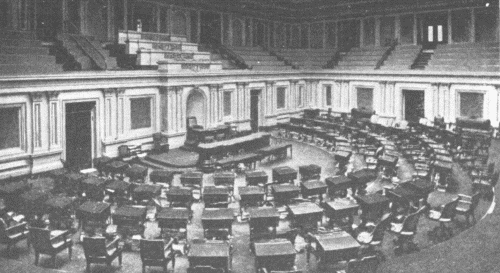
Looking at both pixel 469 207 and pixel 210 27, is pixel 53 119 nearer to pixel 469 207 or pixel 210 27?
pixel 469 207

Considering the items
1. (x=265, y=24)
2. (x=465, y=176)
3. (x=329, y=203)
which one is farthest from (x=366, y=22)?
(x=329, y=203)

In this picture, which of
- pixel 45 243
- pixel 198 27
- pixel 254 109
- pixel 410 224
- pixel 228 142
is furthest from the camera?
pixel 198 27

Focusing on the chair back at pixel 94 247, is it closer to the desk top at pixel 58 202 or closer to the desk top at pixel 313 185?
the desk top at pixel 58 202

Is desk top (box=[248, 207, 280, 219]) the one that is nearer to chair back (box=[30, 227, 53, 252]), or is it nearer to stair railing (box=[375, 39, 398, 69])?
chair back (box=[30, 227, 53, 252])

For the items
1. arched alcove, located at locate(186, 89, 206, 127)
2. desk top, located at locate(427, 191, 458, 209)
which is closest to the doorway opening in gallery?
arched alcove, located at locate(186, 89, 206, 127)

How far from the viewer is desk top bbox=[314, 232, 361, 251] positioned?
33.7 ft

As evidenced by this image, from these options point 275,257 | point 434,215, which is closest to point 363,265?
point 275,257

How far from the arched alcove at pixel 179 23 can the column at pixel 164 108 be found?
837 centimetres

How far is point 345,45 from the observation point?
39.5 metres

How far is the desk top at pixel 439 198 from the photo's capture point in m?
15.5

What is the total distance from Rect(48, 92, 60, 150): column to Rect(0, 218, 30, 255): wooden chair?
8683 mm

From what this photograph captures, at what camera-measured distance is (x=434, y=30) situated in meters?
34.9

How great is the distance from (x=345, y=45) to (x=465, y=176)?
Answer: 22272 millimetres

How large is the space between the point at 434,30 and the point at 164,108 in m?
21.3
